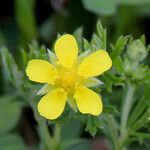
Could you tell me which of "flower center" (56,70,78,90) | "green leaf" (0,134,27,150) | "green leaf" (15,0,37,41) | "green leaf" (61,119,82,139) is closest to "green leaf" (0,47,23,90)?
"flower center" (56,70,78,90)

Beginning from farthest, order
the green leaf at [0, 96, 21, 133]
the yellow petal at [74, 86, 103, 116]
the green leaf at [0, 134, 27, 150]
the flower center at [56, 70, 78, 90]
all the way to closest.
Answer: the green leaf at [0, 96, 21, 133] < the green leaf at [0, 134, 27, 150] < the flower center at [56, 70, 78, 90] < the yellow petal at [74, 86, 103, 116]

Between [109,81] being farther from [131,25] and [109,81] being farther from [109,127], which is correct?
[131,25]

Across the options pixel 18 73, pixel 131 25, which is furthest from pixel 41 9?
pixel 18 73

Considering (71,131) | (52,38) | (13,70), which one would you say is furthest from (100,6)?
(13,70)

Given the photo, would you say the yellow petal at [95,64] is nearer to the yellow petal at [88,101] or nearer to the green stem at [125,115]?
the yellow petal at [88,101]

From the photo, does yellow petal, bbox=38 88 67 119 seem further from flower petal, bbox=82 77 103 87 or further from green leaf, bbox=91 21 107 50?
green leaf, bbox=91 21 107 50

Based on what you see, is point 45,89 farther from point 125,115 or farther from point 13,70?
point 125,115
